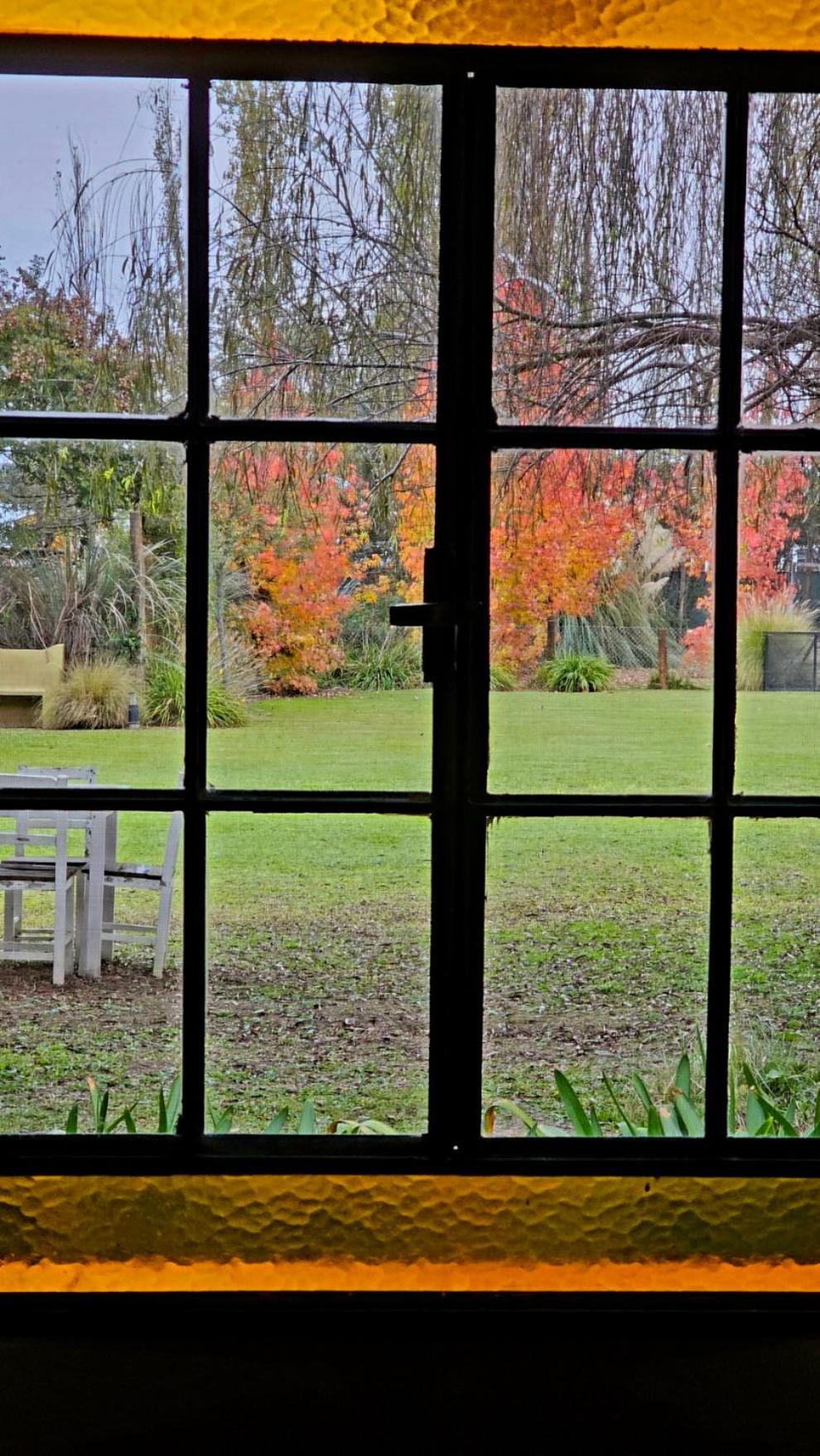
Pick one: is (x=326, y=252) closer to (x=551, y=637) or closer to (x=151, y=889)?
(x=551, y=637)

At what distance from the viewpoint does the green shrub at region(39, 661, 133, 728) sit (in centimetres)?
137

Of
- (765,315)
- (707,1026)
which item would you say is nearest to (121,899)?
(707,1026)

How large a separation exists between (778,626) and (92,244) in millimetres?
958

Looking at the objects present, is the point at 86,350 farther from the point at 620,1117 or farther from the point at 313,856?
the point at 620,1117

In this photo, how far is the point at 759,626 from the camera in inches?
54.7

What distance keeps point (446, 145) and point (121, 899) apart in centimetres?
97

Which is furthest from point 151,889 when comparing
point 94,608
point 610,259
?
point 610,259

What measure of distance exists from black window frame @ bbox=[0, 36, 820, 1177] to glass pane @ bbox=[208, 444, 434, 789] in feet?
0.14

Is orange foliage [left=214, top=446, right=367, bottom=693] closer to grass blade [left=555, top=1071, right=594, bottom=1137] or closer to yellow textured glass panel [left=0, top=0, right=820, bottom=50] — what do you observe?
yellow textured glass panel [left=0, top=0, right=820, bottom=50]

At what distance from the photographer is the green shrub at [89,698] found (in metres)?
1.37
